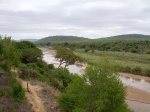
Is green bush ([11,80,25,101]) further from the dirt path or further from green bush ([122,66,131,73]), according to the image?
green bush ([122,66,131,73])

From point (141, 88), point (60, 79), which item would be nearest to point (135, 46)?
point (141, 88)

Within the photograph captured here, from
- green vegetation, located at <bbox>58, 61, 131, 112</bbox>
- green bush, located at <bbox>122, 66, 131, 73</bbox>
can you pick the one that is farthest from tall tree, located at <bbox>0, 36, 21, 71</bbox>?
green bush, located at <bbox>122, 66, 131, 73</bbox>

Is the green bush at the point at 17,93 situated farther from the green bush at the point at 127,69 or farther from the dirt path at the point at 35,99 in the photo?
the green bush at the point at 127,69

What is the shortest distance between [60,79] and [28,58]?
46.3ft

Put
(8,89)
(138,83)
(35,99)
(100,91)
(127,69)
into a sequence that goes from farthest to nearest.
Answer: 1. (127,69)
2. (138,83)
3. (35,99)
4. (8,89)
5. (100,91)

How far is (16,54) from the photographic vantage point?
25250 mm

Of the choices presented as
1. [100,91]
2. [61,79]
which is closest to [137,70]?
[61,79]

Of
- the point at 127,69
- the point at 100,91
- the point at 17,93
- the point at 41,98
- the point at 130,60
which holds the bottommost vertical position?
the point at 127,69

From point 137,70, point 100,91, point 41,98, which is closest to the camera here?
point 100,91

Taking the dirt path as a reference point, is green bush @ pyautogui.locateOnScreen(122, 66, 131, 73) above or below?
below

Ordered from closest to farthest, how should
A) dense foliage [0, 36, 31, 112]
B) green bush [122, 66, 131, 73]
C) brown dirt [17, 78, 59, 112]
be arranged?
dense foliage [0, 36, 31, 112], brown dirt [17, 78, 59, 112], green bush [122, 66, 131, 73]

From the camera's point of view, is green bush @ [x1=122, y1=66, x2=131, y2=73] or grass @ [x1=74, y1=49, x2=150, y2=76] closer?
green bush @ [x1=122, y1=66, x2=131, y2=73]

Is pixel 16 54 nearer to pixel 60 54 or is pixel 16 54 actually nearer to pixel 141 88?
pixel 60 54

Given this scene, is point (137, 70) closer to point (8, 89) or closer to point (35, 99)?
point (35, 99)
